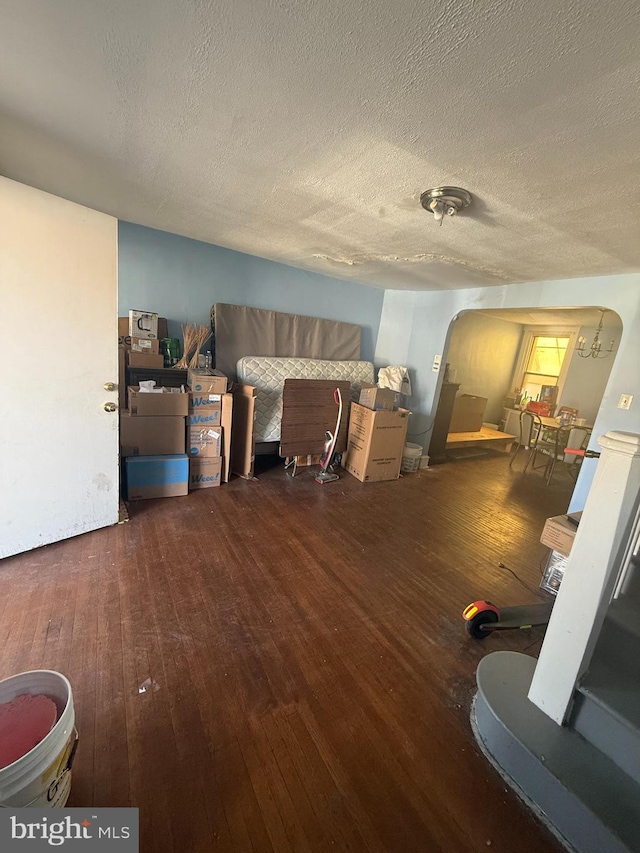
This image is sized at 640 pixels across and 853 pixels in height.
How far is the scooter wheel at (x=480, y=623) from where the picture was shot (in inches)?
73.2

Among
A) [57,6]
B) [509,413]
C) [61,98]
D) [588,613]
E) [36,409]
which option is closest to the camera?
[57,6]

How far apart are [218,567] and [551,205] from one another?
289 cm

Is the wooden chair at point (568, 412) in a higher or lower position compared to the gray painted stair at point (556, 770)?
higher

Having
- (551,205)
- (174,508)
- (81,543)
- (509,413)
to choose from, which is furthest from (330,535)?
(509,413)

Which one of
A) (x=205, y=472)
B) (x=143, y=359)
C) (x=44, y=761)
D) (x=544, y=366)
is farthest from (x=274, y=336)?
(x=544, y=366)

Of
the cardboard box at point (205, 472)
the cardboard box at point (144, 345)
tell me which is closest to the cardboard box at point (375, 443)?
the cardboard box at point (205, 472)

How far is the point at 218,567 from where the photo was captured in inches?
89.0

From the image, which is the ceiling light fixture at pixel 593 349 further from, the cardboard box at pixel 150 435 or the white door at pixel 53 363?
the white door at pixel 53 363

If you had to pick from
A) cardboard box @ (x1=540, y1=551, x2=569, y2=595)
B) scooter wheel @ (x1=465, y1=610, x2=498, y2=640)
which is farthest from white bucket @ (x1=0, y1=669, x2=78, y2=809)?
cardboard box @ (x1=540, y1=551, x2=569, y2=595)

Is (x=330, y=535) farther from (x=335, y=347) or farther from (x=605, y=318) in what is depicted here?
(x=605, y=318)

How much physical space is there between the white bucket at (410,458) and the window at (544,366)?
3.92 metres

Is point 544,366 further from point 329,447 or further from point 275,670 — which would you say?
point 275,670

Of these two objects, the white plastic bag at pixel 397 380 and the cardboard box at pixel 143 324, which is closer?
the cardboard box at pixel 143 324

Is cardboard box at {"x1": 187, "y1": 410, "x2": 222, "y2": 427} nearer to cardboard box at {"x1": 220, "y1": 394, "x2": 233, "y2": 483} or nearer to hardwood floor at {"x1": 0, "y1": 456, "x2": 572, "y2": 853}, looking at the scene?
cardboard box at {"x1": 220, "y1": 394, "x2": 233, "y2": 483}
